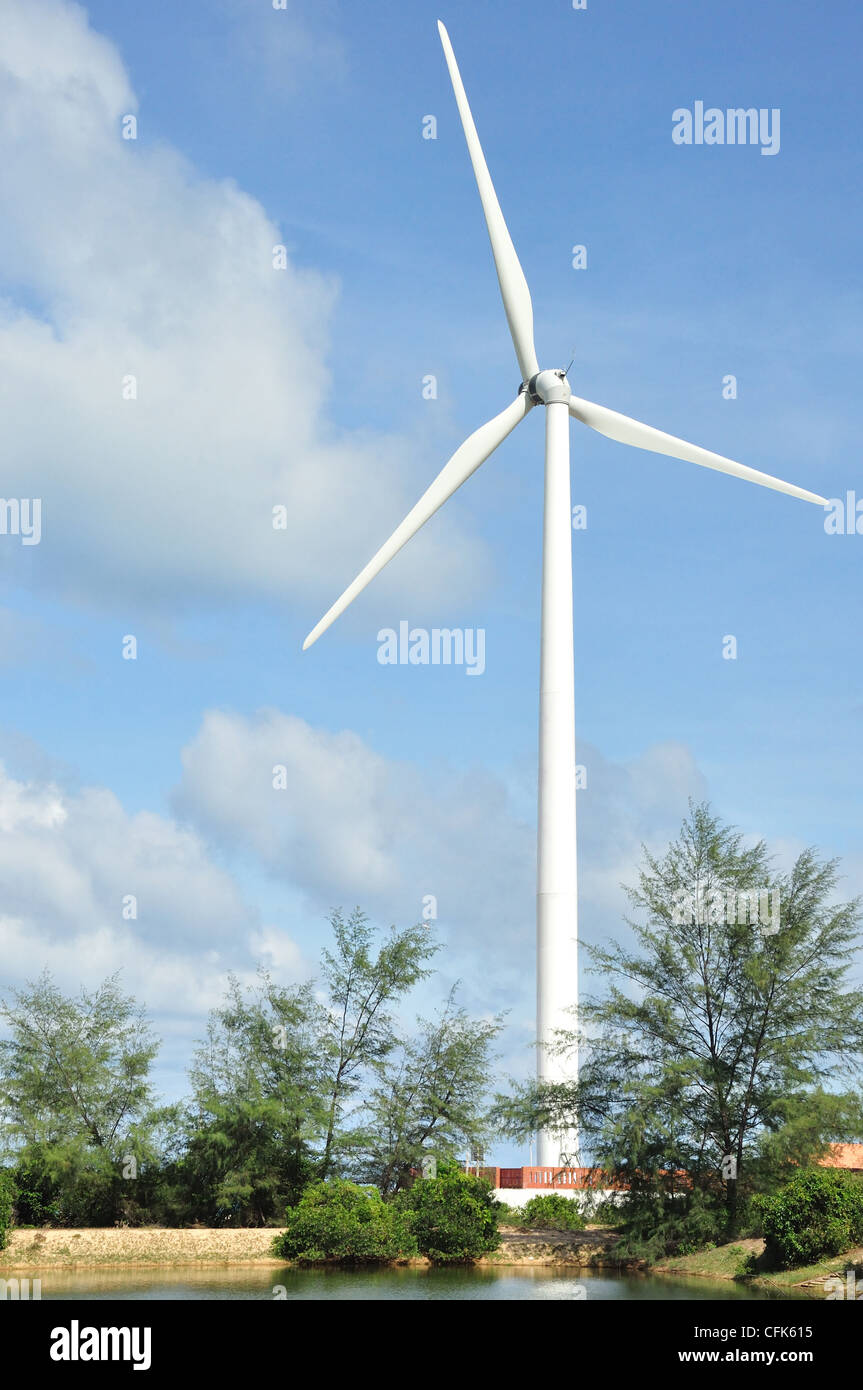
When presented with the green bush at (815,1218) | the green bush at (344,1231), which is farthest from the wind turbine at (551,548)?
the green bush at (815,1218)

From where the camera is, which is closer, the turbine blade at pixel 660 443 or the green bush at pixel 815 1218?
the green bush at pixel 815 1218

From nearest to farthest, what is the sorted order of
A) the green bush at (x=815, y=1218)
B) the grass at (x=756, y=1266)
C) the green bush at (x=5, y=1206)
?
the grass at (x=756, y=1266) → the green bush at (x=815, y=1218) → the green bush at (x=5, y=1206)

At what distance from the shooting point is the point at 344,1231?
3562cm

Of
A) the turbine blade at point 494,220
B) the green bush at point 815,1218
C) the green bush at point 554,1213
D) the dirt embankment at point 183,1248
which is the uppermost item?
the turbine blade at point 494,220

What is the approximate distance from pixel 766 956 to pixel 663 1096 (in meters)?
4.48

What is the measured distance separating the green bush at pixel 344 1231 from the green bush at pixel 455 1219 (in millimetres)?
497

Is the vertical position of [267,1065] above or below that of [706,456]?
below

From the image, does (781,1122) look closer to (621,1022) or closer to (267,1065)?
(621,1022)

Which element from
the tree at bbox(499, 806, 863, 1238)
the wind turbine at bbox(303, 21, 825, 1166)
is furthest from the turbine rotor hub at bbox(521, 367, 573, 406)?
the tree at bbox(499, 806, 863, 1238)

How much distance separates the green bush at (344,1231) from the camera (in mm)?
35812

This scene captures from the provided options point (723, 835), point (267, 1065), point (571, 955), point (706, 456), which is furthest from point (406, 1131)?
point (706, 456)

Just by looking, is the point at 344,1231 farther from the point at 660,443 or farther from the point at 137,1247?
the point at 660,443

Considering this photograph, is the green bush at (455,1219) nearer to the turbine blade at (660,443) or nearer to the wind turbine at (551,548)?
the wind turbine at (551,548)

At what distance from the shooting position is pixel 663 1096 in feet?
117
